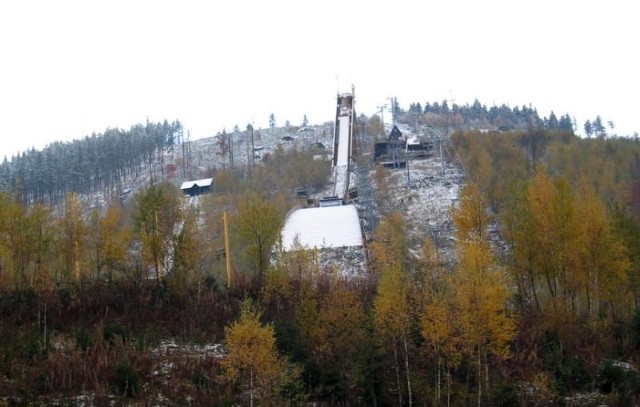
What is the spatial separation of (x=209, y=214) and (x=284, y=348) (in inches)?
1381

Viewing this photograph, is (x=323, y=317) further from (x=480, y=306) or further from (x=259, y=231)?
(x=259, y=231)

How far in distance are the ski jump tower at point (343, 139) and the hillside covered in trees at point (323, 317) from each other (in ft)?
92.9

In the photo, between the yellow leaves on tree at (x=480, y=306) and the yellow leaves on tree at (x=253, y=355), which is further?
the yellow leaves on tree at (x=480, y=306)

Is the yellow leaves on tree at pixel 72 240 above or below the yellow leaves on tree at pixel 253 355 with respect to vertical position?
above

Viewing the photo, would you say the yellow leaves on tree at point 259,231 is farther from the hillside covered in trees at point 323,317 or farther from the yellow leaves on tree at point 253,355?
the yellow leaves on tree at point 253,355

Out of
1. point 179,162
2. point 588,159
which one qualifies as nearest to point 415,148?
point 588,159

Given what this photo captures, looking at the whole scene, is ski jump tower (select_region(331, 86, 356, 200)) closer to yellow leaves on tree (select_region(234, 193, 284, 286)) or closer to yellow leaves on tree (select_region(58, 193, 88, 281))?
yellow leaves on tree (select_region(234, 193, 284, 286))

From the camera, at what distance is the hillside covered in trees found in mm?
22188

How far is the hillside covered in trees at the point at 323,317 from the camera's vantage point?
2219 cm

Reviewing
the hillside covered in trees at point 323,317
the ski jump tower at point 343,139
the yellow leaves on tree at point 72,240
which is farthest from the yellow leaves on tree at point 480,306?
the ski jump tower at point 343,139

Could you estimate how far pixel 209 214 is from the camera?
5934 centimetres

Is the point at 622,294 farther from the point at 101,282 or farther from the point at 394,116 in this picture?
the point at 394,116

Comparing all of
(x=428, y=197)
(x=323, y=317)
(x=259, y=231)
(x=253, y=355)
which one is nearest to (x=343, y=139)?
(x=428, y=197)

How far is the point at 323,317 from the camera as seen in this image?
25047mm
